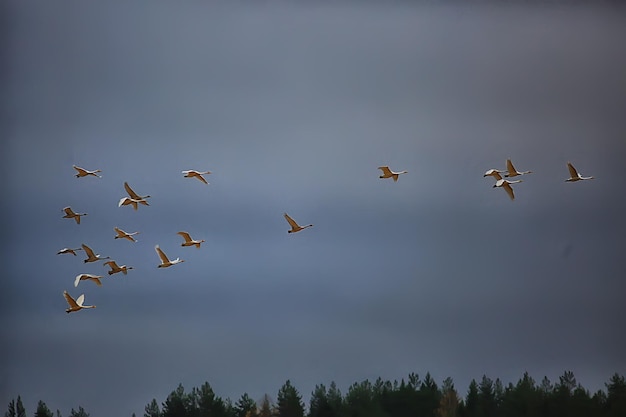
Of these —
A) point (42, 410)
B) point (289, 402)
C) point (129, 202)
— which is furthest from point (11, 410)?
point (289, 402)

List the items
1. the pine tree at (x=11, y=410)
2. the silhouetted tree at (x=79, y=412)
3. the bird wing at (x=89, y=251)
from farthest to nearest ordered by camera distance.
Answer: the silhouetted tree at (x=79, y=412), the pine tree at (x=11, y=410), the bird wing at (x=89, y=251)

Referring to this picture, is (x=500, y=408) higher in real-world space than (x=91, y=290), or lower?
lower

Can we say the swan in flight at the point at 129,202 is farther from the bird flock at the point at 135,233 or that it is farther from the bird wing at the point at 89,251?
the bird wing at the point at 89,251

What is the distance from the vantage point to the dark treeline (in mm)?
10078

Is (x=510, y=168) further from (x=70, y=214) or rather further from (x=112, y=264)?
(x=70, y=214)

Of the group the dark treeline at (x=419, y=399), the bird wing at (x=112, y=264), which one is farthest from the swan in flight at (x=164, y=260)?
the dark treeline at (x=419, y=399)

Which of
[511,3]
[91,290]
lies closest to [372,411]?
[91,290]

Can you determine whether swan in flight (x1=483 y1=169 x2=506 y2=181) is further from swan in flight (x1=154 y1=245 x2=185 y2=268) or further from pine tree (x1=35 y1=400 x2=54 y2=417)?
pine tree (x1=35 y1=400 x2=54 y2=417)

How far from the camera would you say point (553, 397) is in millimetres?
10102

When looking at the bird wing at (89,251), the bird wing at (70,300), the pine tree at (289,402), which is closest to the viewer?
the bird wing at (70,300)

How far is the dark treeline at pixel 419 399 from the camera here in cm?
1008

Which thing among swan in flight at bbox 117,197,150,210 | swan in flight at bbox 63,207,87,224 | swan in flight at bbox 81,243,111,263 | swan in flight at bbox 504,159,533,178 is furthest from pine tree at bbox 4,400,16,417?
swan in flight at bbox 504,159,533,178

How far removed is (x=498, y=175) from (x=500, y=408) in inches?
85.8

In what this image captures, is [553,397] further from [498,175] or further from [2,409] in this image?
[2,409]
